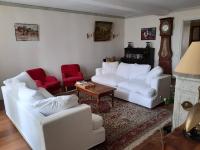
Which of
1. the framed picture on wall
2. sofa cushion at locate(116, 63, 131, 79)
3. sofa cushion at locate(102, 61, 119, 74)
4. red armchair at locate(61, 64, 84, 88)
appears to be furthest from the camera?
the framed picture on wall

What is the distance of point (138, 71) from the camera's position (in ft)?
15.0

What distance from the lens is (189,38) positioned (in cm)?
730

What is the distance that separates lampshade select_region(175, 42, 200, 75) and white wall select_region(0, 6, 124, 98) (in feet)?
14.7

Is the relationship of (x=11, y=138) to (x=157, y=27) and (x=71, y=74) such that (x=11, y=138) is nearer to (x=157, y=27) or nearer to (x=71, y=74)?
(x=71, y=74)

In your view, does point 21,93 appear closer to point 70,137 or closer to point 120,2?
point 70,137

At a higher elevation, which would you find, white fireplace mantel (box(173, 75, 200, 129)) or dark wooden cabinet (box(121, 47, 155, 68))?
dark wooden cabinet (box(121, 47, 155, 68))

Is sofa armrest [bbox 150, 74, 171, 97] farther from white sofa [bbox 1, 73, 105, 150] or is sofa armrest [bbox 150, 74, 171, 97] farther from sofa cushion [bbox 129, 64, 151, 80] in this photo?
white sofa [bbox 1, 73, 105, 150]

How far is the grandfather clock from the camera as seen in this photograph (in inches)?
237

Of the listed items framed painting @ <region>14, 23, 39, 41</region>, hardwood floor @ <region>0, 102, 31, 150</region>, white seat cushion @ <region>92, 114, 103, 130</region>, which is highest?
framed painting @ <region>14, 23, 39, 41</region>

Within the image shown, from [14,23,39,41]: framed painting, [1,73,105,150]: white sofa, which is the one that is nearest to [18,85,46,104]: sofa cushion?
[1,73,105,150]: white sofa

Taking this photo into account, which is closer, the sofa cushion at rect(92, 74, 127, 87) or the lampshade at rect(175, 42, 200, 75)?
the lampshade at rect(175, 42, 200, 75)

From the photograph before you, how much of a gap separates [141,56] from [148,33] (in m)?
0.99

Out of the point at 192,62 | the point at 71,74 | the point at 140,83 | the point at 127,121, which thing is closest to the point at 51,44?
the point at 71,74

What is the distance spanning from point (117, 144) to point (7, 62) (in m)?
3.68
